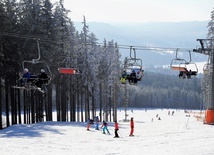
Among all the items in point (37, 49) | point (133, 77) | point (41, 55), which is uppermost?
point (37, 49)

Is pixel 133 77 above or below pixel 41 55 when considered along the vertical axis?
below

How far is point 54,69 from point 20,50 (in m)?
5.72

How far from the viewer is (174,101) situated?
184250mm

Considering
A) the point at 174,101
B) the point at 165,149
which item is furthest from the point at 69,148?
the point at 174,101

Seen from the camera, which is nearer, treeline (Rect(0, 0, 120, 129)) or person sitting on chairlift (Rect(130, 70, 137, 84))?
person sitting on chairlift (Rect(130, 70, 137, 84))

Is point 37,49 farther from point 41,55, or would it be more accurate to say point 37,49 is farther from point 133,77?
point 133,77

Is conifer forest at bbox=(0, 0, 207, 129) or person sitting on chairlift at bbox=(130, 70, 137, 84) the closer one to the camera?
person sitting on chairlift at bbox=(130, 70, 137, 84)

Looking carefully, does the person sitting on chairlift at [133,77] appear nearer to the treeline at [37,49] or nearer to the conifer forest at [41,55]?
the conifer forest at [41,55]

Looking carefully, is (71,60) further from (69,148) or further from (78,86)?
(69,148)

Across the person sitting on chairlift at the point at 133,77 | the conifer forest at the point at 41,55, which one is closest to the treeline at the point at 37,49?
the conifer forest at the point at 41,55

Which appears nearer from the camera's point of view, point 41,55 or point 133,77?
point 133,77

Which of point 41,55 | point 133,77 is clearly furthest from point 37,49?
point 133,77

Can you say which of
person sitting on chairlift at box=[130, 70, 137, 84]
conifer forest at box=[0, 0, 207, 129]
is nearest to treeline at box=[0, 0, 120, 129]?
conifer forest at box=[0, 0, 207, 129]

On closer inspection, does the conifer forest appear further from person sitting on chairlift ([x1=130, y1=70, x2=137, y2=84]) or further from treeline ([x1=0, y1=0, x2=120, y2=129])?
person sitting on chairlift ([x1=130, y1=70, x2=137, y2=84])
